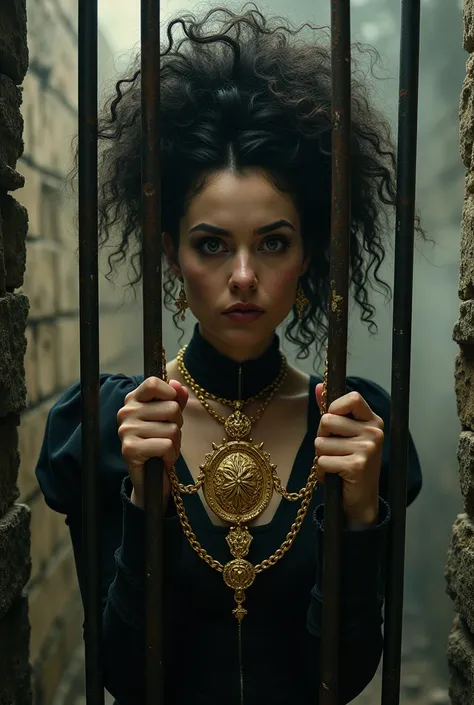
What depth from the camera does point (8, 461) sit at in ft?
3.50

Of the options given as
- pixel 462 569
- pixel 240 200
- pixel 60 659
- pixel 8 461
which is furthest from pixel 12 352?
pixel 60 659

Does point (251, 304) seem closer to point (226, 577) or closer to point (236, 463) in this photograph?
point (236, 463)

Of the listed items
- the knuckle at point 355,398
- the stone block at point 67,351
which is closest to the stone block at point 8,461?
the knuckle at point 355,398

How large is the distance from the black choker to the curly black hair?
0.17 m

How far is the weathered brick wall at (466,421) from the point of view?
98cm

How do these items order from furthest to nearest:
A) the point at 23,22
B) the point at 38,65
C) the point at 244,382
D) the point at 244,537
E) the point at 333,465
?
the point at 38,65
the point at 244,382
the point at 244,537
the point at 23,22
the point at 333,465

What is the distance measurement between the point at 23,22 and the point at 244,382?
1.82 feet

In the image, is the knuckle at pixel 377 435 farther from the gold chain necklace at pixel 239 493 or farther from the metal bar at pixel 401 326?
the gold chain necklace at pixel 239 493

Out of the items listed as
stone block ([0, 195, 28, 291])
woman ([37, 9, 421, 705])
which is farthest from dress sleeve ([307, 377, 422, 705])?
stone block ([0, 195, 28, 291])

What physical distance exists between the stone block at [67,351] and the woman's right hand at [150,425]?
52.2 inches

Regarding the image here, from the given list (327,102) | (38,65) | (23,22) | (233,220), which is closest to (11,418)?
(233,220)

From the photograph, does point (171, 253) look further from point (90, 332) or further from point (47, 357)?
point (47, 357)

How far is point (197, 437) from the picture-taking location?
1224 millimetres

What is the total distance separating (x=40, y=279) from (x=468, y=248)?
1232mm
